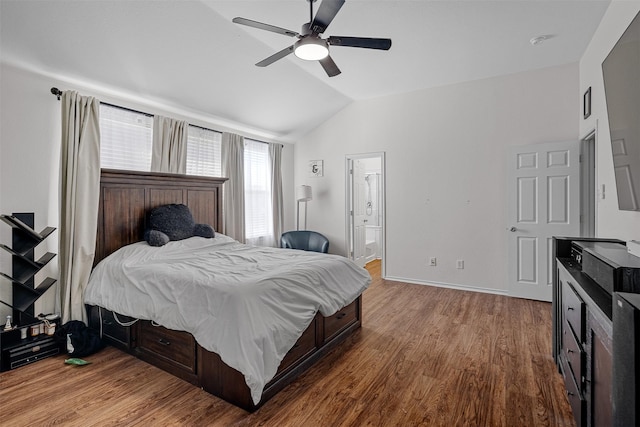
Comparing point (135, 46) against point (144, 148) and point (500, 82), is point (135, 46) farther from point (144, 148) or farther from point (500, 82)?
point (500, 82)

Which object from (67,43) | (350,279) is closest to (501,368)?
(350,279)

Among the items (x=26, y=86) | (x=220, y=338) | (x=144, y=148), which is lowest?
(x=220, y=338)

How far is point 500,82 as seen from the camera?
414cm

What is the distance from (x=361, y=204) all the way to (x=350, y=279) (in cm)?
328

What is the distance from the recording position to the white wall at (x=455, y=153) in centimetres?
396

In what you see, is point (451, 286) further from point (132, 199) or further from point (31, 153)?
point (31, 153)

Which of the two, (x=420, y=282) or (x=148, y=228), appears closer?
(x=148, y=228)

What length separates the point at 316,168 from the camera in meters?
5.69

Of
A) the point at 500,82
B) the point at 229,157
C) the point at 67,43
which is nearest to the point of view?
the point at 67,43

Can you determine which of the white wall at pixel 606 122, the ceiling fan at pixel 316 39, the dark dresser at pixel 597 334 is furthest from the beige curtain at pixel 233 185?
the white wall at pixel 606 122

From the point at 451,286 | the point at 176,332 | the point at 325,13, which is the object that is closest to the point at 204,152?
the point at 176,332

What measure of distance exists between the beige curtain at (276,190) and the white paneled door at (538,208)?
3485mm

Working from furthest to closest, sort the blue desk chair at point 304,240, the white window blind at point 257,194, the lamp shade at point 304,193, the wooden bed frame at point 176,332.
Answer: the lamp shade at point 304,193 < the blue desk chair at point 304,240 < the white window blind at point 257,194 < the wooden bed frame at point 176,332

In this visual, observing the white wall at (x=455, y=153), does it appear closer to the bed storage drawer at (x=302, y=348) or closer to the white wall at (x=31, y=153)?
the bed storage drawer at (x=302, y=348)
